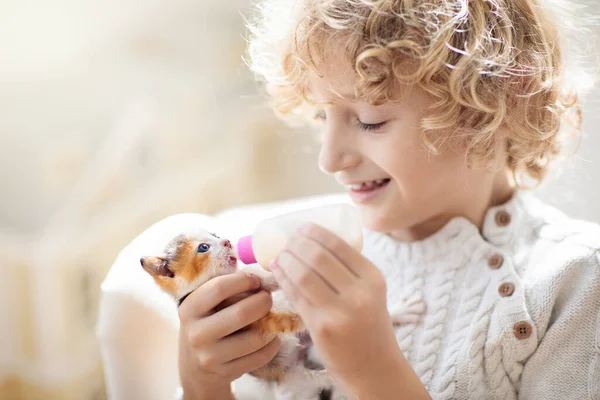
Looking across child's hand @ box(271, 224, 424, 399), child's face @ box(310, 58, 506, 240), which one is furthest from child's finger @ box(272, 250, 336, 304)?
child's face @ box(310, 58, 506, 240)

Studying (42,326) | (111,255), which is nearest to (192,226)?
(111,255)

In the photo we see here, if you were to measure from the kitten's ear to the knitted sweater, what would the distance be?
247 mm

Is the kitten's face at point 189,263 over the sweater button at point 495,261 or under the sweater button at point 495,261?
over

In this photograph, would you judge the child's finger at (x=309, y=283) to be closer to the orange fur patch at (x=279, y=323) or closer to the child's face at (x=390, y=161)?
the orange fur patch at (x=279, y=323)

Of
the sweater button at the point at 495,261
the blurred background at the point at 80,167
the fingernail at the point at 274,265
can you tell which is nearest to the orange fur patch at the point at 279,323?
the fingernail at the point at 274,265

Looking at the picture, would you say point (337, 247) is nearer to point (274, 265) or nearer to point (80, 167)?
point (274, 265)

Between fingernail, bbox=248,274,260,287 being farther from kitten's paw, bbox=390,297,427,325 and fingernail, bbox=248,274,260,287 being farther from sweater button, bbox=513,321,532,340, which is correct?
sweater button, bbox=513,321,532,340

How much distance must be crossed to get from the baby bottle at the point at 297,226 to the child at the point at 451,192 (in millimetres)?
51

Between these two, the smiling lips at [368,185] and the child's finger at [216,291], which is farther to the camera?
the smiling lips at [368,185]

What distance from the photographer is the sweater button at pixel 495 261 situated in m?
0.93

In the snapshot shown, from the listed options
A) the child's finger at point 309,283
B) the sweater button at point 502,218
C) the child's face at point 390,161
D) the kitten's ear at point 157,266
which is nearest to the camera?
the child's finger at point 309,283

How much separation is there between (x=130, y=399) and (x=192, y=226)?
315 mm

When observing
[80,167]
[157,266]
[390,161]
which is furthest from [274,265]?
[80,167]

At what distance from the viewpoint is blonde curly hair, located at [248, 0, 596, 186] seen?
84 cm
